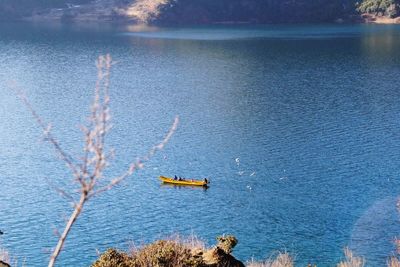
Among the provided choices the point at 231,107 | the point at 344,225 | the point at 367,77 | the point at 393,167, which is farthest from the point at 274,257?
the point at 367,77

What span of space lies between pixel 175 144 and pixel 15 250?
3440 centimetres

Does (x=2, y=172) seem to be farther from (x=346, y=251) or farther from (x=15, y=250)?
(x=346, y=251)

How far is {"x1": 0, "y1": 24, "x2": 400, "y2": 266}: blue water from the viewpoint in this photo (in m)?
56.7

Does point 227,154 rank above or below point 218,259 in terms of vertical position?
below

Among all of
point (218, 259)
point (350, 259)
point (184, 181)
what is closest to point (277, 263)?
point (218, 259)

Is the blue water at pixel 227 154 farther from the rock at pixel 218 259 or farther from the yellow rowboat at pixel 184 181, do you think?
the rock at pixel 218 259

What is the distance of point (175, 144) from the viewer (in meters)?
84.5

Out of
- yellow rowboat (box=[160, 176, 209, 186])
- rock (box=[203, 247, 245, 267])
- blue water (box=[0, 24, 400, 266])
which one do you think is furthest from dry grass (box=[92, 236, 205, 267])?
yellow rowboat (box=[160, 176, 209, 186])

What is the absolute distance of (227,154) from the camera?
79438 millimetres

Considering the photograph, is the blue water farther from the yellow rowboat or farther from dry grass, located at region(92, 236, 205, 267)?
dry grass, located at region(92, 236, 205, 267)

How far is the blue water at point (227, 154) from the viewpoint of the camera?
56688 millimetres

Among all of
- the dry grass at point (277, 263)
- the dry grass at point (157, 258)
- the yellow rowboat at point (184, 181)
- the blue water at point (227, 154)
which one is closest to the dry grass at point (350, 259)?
the blue water at point (227, 154)

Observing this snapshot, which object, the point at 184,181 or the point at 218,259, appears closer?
the point at 218,259

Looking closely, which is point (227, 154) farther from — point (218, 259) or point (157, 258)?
point (157, 258)
